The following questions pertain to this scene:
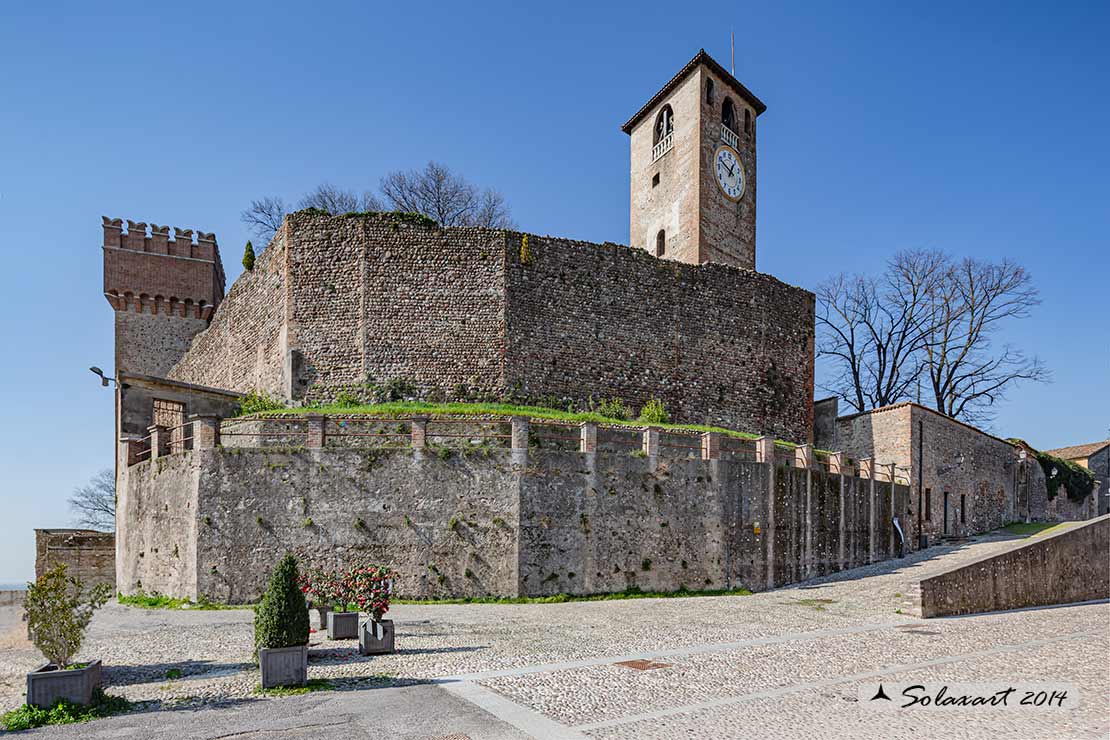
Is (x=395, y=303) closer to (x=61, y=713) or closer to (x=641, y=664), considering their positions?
(x=641, y=664)

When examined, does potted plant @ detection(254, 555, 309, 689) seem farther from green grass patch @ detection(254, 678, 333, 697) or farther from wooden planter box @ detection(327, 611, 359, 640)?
wooden planter box @ detection(327, 611, 359, 640)

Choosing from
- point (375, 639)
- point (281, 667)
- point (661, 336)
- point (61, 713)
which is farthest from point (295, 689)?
point (661, 336)

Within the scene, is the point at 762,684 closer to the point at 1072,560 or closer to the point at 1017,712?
the point at 1017,712

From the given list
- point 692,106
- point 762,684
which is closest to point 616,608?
point 762,684

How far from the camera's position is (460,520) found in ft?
58.3

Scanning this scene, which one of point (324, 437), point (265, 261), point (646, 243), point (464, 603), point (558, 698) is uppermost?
point (646, 243)

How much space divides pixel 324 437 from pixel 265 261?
10364 millimetres

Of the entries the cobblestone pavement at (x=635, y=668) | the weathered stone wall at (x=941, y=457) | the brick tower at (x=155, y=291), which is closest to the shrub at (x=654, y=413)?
the cobblestone pavement at (x=635, y=668)

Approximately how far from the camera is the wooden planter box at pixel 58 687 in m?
8.12

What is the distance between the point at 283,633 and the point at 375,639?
2143mm

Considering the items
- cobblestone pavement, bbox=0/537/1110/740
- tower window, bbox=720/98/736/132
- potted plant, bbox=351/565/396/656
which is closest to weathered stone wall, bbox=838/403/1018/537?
cobblestone pavement, bbox=0/537/1110/740

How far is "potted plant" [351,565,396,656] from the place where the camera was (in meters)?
11.1

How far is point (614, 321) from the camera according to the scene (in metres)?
25.2

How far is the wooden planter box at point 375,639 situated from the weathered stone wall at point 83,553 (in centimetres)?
2036
